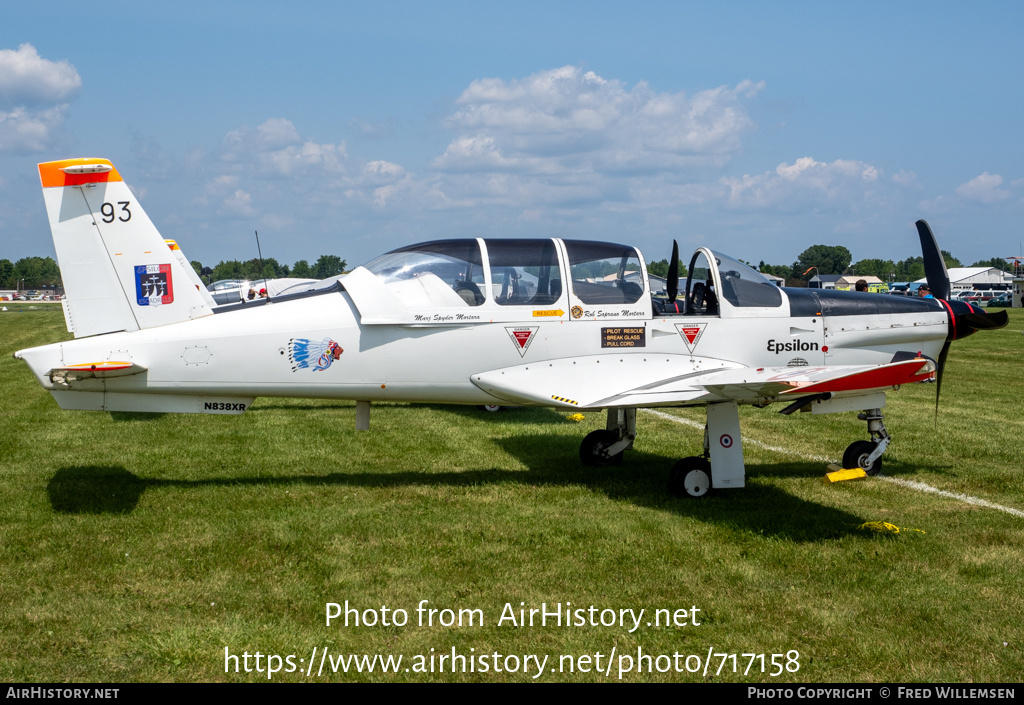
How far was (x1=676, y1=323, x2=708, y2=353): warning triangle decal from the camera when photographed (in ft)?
25.9

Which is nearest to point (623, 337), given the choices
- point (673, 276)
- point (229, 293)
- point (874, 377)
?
point (673, 276)

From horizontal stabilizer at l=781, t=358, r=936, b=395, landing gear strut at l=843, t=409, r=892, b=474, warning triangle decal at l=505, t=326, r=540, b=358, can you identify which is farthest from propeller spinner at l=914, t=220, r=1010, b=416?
warning triangle decal at l=505, t=326, r=540, b=358

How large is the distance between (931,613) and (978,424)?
775 centimetres

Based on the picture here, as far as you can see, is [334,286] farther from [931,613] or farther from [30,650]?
[931,613]

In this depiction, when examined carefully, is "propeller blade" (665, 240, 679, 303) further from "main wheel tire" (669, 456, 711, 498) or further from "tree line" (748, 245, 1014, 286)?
"tree line" (748, 245, 1014, 286)

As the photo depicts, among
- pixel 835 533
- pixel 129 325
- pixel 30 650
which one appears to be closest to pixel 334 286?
pixel 129 325

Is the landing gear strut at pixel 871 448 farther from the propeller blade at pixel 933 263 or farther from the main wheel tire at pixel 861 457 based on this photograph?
the propeller blade at pixel 933 263

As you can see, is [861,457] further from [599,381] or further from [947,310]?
[599,381]

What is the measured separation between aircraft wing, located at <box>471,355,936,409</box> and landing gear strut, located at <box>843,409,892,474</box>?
1283mm

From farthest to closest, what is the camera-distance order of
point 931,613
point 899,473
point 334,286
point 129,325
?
point 899,473 → point 334,286 → point 129,325 → point 931,613

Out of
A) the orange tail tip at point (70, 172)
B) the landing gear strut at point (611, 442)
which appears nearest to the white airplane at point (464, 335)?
the orange tail tip at point (70, 172)

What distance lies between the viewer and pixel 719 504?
7488 millimetres

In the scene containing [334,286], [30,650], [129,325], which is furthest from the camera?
[334,286]
